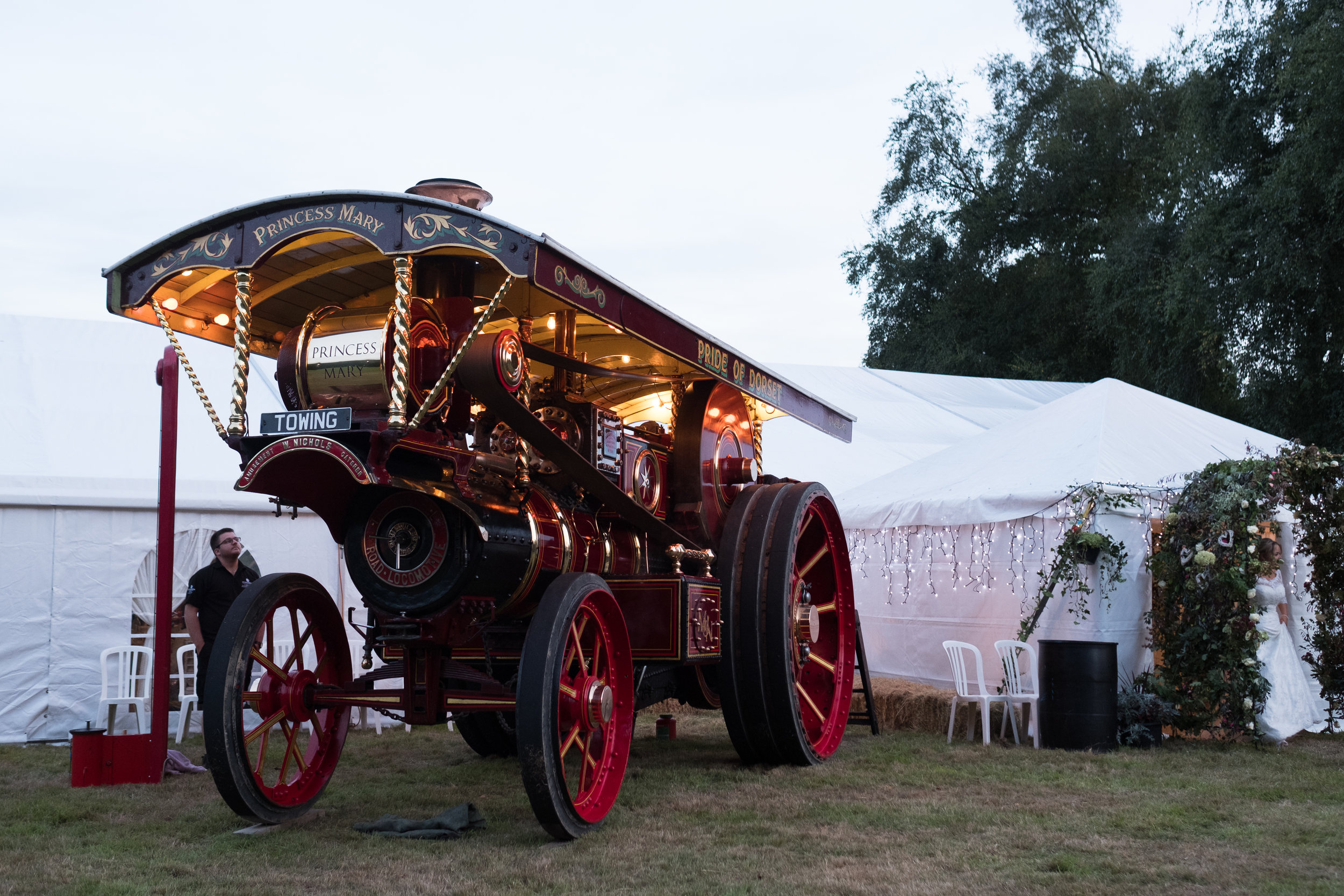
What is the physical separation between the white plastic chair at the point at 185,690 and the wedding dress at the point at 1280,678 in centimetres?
659

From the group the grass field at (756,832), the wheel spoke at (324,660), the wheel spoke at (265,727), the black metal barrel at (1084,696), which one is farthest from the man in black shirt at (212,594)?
the black metal barrel at (1084,696)

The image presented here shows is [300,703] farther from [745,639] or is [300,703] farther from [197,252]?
[745,639]

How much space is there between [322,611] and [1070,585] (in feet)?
16.0

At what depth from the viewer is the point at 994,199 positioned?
2191cm

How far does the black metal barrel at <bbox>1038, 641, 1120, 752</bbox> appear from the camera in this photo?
275 inches

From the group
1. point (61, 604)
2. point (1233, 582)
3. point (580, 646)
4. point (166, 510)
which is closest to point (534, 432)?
point (580, 646)

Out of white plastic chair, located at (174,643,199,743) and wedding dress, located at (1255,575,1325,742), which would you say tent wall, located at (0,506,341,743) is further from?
wedding dress, located at (1255,575,1325,742)

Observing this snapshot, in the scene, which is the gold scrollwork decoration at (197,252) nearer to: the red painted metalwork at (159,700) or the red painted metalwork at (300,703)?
the red painted metalwork at (159,700)

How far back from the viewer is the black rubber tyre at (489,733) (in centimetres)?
654

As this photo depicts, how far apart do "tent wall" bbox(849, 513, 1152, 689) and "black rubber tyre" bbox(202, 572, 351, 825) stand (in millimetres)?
4694

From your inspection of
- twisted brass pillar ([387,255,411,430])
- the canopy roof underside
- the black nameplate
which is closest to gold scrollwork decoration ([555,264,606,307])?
the canopy roof underside

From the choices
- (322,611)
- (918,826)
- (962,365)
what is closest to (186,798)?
(322,611)

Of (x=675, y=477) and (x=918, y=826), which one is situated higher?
(x=675, y=477)

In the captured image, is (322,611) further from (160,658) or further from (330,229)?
(330,229)
